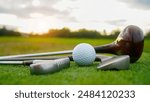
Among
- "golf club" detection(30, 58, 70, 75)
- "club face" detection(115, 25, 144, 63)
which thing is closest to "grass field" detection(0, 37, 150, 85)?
"golf club" detection(30, 58, 70, 75)

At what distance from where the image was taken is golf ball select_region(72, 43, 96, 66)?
4832mm

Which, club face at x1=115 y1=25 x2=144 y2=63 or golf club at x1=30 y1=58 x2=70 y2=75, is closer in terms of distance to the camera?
golf club at x1=30 y1=58 x2=70 y2=75

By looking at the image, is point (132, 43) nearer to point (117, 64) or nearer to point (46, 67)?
point (117, 64)

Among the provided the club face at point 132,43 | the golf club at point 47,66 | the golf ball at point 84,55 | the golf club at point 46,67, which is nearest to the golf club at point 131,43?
the club face at point 132,43

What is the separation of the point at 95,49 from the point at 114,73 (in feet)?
3.91

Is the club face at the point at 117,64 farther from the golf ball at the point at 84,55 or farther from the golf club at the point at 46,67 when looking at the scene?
the golf club at the point at 46,67

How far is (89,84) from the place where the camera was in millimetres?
3770

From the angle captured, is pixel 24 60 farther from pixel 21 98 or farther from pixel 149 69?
pixel 149 69

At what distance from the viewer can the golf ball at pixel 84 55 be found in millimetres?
4832

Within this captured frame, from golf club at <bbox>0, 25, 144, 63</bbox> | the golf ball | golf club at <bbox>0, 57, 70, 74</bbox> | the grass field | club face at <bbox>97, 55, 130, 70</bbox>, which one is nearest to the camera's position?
the grass field

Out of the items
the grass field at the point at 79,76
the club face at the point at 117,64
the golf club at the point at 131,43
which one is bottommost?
the grass field at the point at 79,76

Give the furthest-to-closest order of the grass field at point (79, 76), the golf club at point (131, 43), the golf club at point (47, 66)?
the golf club at point (131, 43), the golf club at point (47, 66), the grass field at point (79, 76)

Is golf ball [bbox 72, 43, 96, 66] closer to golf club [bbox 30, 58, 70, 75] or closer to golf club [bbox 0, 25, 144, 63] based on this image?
golf club [bbox 30, 58, 70, 75]

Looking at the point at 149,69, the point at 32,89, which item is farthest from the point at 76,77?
the point at 149,69
